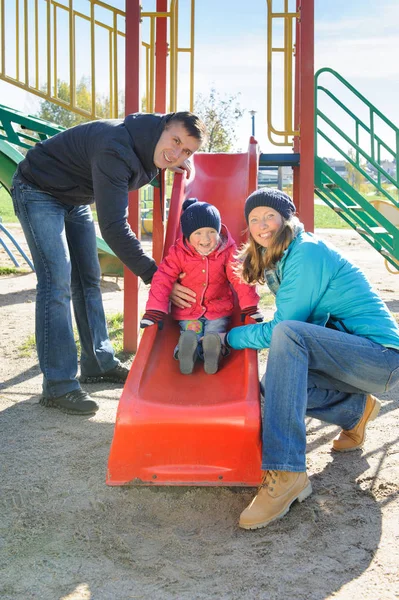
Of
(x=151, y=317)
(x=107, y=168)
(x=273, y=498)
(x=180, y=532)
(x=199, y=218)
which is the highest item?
(x=107, y=168)

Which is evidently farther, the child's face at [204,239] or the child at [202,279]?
the child's face at [204,239]

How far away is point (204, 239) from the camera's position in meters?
3.45

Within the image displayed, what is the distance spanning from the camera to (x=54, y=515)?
254 cm

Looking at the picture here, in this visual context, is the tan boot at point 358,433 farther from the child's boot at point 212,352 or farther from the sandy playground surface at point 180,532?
the child's boot at point 212,352

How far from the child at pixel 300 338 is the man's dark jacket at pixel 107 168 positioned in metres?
0.66

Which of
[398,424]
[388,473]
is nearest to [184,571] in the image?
[388,473]

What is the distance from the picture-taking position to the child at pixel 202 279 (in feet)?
11.0

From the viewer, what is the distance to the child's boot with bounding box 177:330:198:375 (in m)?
3.16

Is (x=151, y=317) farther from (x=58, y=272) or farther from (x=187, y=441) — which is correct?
(x=187, y=441)

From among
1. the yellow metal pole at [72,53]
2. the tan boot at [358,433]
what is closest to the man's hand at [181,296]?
the tan boot at [358,433]

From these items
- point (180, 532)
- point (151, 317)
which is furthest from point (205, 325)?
point (180, 532)

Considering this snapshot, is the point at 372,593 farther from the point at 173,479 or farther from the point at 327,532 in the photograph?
the point at 173,479

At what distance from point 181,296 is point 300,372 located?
1.04 metres

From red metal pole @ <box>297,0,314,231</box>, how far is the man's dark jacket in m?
1.37
